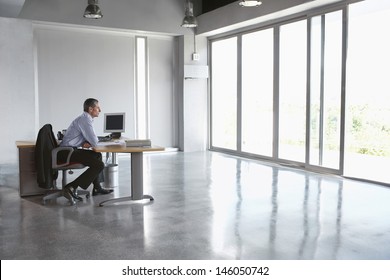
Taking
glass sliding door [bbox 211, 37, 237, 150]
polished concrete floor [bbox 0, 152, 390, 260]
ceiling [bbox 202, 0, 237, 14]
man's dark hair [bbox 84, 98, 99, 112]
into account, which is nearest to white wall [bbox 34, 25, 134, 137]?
ceiling [bbox 202, 0, 237, 14]

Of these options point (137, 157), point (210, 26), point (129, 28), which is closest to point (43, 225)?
point (137, 157)

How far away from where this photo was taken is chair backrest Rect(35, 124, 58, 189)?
5.49m

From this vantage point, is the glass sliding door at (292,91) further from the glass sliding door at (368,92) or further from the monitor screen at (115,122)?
the monitor screen at (115,122)

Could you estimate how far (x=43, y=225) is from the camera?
460 centimetres

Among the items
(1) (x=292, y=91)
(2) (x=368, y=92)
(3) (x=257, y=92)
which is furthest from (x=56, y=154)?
(3) (x=257, y=92)

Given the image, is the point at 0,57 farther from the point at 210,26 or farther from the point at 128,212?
the point at 128,212

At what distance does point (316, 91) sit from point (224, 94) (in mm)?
3299

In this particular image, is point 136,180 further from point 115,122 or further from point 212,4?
point 212,4

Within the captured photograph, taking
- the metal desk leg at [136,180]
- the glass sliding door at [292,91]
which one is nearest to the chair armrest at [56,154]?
the metal desk leg at [136,180]

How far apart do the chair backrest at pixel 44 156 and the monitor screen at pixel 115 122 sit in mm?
1179
